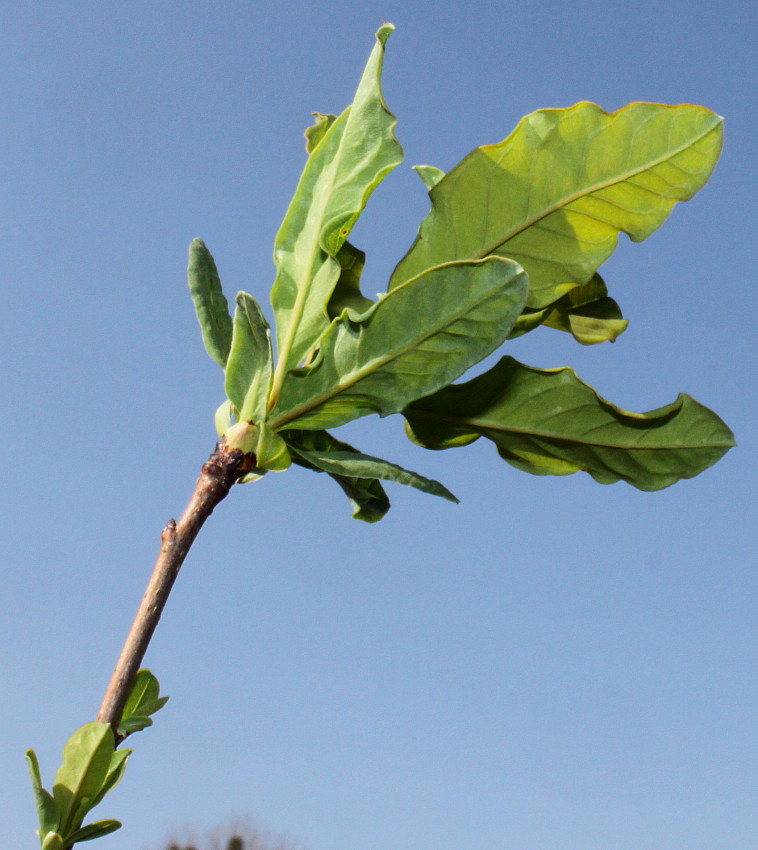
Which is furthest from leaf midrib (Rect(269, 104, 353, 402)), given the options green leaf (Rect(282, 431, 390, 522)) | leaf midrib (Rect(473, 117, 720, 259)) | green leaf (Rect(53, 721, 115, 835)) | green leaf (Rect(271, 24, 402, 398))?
green leaf (Rect(53, 721, 115, 835))

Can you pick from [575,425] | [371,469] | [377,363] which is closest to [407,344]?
[377,363]

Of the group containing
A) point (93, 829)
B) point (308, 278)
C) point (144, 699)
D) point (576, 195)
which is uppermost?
point (576, 195)

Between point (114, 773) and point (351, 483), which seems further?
point (351, 483)

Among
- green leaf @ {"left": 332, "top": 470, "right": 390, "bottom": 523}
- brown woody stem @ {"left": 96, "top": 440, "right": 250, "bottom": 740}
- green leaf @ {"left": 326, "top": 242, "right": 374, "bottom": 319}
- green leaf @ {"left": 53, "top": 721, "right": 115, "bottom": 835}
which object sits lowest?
green leaf @ {"left": 53, "top": 721, "right": 115, "bottom": 835}

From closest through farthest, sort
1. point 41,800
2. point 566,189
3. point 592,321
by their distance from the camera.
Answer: point 41,800
point 566,189
point 592,321

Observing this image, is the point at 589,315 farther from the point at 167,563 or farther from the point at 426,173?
the point at 167,563

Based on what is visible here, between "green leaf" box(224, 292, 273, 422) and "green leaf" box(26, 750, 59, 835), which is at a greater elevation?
"green leaf" box(224, 292, 273, 422)

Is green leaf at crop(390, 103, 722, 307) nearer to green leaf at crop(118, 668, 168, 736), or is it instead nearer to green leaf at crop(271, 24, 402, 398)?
green leaf at crop(271, 24, 402, 398)
